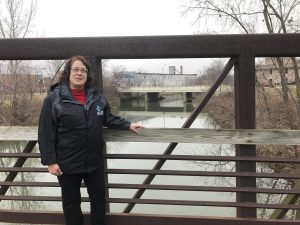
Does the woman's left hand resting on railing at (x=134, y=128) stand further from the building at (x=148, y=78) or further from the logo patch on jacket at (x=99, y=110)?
the building at (x=148, y=78)

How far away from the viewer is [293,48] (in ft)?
8.78

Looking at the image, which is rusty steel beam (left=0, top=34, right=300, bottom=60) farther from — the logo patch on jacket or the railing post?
the logo patch on jacket

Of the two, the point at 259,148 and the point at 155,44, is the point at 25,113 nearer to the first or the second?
the point at 259,148

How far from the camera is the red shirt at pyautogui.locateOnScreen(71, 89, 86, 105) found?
259 cm

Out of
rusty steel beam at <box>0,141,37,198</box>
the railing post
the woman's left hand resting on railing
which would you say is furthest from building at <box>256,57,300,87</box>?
rusty steel beam at <box>0,141,37,198</box>

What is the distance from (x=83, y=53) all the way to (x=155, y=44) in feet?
1.92

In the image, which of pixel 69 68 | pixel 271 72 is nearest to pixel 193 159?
pixel 69 68

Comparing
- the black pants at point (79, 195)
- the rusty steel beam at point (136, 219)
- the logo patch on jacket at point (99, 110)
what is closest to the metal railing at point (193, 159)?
the rusty steel beam at point (136, 219)

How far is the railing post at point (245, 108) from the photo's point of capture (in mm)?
2744

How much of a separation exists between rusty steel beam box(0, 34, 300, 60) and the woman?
0.29 metres

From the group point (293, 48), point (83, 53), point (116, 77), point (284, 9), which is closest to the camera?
point (293, 48)

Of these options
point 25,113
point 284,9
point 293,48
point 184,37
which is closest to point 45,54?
point 184,37

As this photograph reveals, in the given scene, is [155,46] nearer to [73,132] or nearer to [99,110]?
[99,110]

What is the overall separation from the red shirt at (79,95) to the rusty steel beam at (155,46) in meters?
0.38
